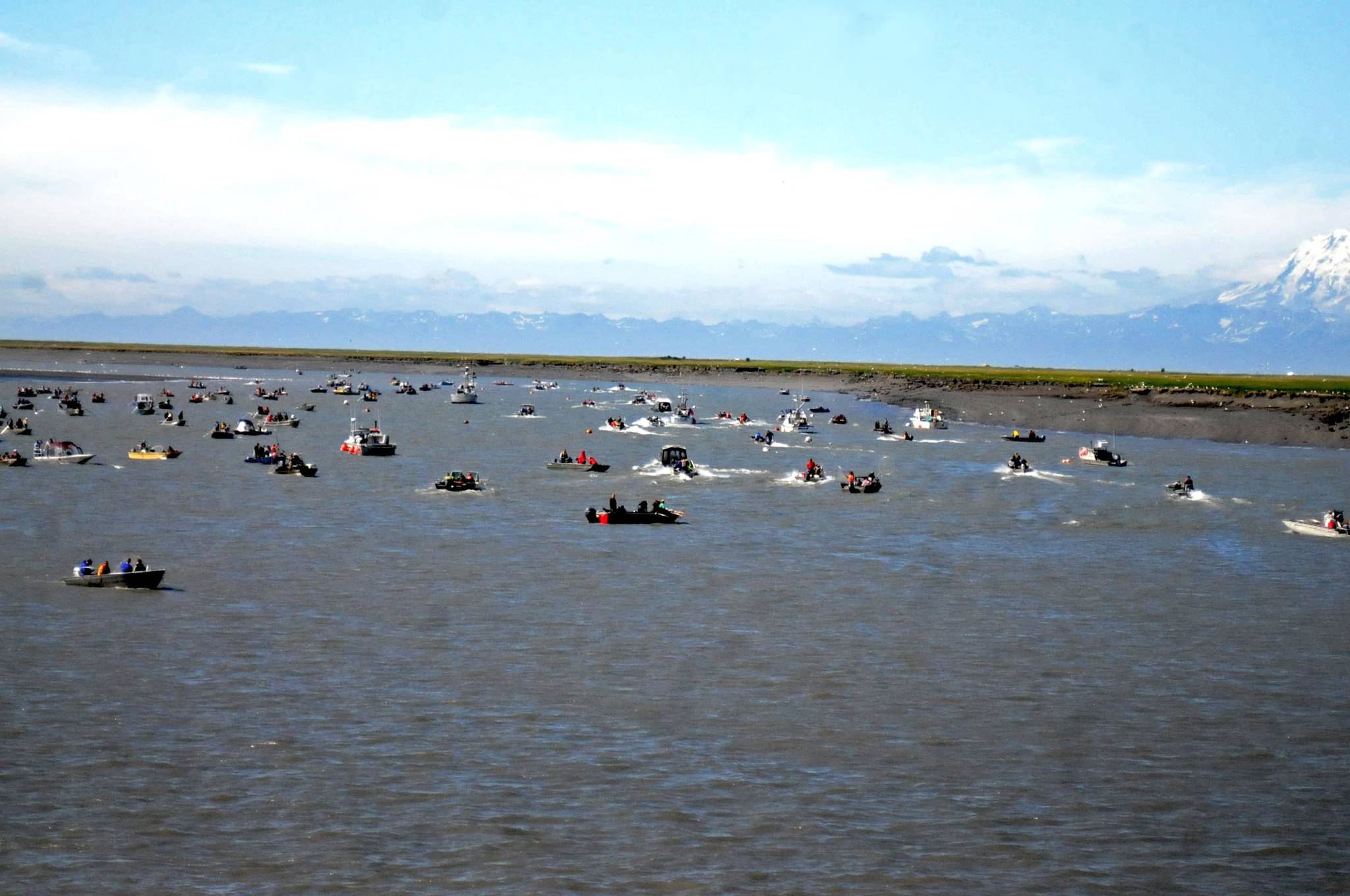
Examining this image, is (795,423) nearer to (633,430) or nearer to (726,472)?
(633,430)

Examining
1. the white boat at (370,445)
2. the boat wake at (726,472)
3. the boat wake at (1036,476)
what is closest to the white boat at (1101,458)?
the boat wake at (1036,476)

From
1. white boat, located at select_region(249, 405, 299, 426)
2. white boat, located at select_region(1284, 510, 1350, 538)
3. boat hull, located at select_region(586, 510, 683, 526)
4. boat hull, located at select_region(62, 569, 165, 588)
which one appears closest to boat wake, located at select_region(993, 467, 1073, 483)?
white boat, located at select_region(1284, 510, 1350, 538)

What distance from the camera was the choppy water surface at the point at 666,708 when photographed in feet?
94.7

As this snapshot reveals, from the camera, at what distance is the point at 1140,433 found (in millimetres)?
176000

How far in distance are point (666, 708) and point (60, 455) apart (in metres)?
91.0

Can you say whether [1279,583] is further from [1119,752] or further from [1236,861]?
[1236,861]

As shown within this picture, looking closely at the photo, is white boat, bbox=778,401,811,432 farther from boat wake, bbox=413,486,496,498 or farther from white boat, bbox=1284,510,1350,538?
white boat, bbox=1284,510,1350,538

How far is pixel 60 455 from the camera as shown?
4471 inches

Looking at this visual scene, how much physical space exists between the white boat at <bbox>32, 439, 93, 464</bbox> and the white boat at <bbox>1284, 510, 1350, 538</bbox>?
94493 mm

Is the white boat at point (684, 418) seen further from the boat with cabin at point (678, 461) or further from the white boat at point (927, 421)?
the boat with cabin at point (678, 461)

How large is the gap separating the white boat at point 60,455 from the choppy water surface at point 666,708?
106ft

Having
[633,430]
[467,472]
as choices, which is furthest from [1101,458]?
[633,430]

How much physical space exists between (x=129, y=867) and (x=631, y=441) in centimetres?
12652

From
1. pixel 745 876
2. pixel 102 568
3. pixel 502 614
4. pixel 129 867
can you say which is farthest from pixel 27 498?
pixel 745 876
